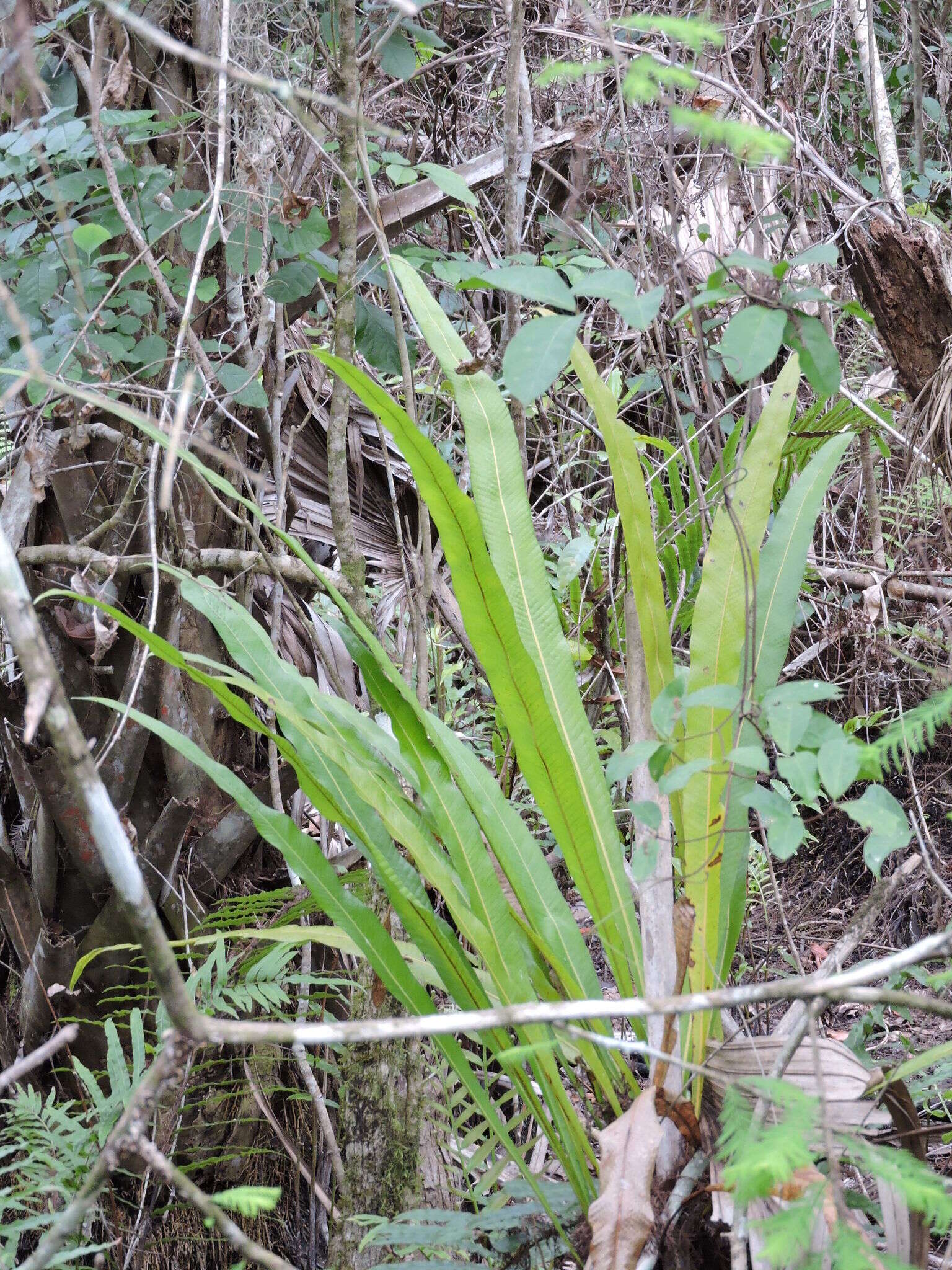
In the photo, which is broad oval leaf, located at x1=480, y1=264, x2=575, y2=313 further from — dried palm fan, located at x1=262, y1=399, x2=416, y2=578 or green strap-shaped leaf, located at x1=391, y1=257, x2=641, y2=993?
dried palm fan, located at x1=262, y1=399, x2=416, y2=578

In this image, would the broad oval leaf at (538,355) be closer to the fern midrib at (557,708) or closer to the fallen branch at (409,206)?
the fern midrib at (557,708)

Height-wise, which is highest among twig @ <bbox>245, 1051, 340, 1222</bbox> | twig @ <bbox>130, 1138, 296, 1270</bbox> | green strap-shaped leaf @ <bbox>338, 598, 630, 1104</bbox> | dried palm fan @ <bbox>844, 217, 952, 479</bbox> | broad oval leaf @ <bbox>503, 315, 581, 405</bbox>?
broad oval leaf @ <bbox>503, 315, 581, 405</bbox>

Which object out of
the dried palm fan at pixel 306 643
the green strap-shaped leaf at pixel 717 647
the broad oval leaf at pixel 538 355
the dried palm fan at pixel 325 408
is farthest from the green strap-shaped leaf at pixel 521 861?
the dried palm fan at pixel 325 408

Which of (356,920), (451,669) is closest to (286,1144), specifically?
(356,920)

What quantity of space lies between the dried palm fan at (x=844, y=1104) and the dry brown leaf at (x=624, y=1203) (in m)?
0.07

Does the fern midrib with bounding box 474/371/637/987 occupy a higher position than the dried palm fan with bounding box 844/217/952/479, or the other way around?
the dried palm fan with bounding box 844/217/952/479

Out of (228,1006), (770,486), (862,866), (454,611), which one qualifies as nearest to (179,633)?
(454,611)

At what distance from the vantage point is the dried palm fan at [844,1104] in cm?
82

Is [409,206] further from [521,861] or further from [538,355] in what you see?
[521,861]

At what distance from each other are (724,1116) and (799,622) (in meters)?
1.88

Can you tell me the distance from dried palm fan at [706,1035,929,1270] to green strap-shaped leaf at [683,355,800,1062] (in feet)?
0.21

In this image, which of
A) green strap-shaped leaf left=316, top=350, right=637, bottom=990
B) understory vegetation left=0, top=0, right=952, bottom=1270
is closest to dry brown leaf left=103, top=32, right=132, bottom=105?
understory vegetation left=0, top=0, right=952, bottom=1270

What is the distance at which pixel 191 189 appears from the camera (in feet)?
5.76

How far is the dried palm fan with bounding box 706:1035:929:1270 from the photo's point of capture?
0.82 metres
